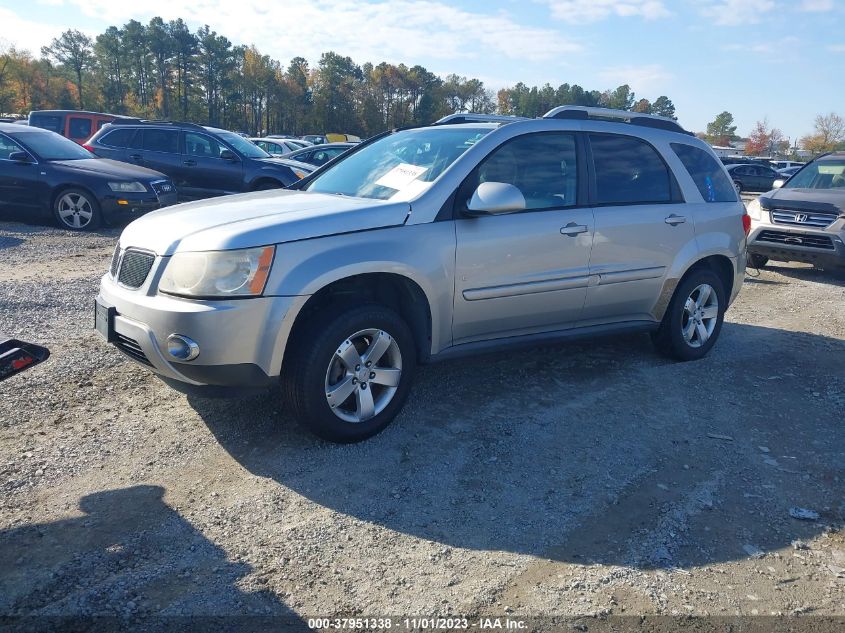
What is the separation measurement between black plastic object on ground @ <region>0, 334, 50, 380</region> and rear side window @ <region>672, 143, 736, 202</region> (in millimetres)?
4759

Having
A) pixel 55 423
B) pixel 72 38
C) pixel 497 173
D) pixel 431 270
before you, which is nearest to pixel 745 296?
pixel 497 173

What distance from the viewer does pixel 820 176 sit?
1079cm

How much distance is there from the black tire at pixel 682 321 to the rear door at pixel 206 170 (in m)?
9.40

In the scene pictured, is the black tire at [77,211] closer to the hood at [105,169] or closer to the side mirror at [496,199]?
the hood at [105,169]

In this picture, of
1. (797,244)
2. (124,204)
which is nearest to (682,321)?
(797,244)

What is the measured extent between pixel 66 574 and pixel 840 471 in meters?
3.97

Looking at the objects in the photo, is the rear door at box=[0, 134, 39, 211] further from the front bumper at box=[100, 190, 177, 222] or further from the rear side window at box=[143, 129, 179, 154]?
the rear side window at box=[143, 129, 179, 154]

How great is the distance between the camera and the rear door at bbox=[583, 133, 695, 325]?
4.98m

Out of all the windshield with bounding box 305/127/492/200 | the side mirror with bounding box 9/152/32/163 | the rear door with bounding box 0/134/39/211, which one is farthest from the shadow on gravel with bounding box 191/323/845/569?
the side mirror with bounding box 9/152/32/163

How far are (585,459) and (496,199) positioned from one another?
159 centimetres

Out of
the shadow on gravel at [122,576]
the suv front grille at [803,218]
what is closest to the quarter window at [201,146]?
the suv front grille at [803,218]

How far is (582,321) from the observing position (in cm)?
504

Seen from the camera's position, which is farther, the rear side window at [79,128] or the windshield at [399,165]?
the rear side window at [79,128]

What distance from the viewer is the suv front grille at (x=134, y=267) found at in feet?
12.5
